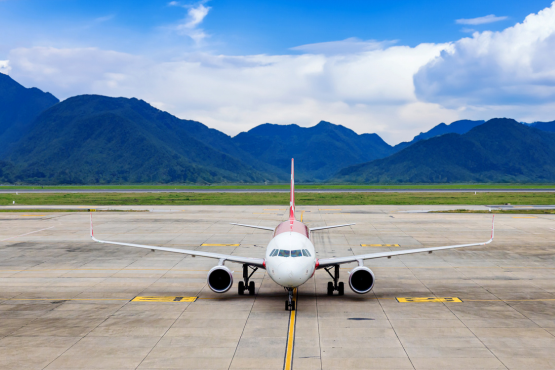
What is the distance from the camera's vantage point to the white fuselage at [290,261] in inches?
659

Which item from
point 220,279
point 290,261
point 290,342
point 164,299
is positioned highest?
point 290,261

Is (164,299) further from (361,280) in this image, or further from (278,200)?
(278,200)

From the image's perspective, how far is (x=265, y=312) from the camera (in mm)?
17641

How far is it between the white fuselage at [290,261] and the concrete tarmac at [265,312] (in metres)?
1.58

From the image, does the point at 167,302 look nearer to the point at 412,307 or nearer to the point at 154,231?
the point at 412,307

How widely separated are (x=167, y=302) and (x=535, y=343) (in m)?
14.7

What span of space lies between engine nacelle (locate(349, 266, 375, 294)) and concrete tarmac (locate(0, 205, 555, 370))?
2.74 ft

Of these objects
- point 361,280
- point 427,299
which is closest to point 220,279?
point 361,280

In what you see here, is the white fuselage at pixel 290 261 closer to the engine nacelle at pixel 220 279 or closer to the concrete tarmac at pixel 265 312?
the concrete tarmac at pixel 265 312

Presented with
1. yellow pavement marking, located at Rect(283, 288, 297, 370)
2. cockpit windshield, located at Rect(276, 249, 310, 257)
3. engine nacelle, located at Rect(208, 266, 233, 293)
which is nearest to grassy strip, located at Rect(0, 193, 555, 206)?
engine nacelle, located at Rect(208, 266, 233, 293)

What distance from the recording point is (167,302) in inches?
756

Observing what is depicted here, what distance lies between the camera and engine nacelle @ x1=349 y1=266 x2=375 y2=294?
62.3ft

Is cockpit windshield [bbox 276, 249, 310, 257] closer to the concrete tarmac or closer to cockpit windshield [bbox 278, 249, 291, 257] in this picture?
cockpit windshield [bbox 278, 249, 291, 257]

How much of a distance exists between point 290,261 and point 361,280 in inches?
162
